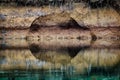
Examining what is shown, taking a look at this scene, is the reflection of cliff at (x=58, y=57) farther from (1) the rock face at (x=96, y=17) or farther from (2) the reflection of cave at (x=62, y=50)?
(1) the rock face at (x=96, y=17)

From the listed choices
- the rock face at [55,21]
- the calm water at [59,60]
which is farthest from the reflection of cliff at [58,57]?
the rock face at [55,21]

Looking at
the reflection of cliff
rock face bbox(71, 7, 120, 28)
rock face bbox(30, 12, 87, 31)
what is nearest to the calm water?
the reflection of cliff

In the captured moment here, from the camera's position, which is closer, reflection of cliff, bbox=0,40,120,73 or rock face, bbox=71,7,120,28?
reflection of cliff, bbox=0,40,120,73

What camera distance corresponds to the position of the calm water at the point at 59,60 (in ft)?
42.4

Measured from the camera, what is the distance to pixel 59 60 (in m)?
16.5

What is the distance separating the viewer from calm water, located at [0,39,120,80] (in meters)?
12.9

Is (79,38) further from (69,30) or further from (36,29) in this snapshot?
(36,29)

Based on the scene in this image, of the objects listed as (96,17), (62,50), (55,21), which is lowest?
(62,50)

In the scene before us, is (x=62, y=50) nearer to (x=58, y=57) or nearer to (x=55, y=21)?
(x=58, y=57)

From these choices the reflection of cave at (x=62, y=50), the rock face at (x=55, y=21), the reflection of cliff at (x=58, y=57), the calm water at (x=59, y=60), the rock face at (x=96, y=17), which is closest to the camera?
the calm water at (x=59, y=60)

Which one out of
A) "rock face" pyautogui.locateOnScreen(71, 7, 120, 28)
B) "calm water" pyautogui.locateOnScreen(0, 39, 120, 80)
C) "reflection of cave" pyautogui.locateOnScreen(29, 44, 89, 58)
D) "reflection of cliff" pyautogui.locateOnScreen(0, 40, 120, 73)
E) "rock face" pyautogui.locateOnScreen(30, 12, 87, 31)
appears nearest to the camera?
"calm water" pyautogui.locateOnScreen(0, 39, 120, 80)

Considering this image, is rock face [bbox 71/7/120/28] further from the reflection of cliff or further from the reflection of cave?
the reflection of cave

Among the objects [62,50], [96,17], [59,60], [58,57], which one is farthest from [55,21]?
[59,60]

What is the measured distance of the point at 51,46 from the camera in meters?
21.1
